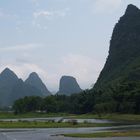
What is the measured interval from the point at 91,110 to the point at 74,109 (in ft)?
26.2

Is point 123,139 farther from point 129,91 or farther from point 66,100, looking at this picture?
point 66,100

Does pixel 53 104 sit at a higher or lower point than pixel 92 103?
higher

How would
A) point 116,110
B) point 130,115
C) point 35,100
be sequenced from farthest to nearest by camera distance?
point 35,100 → point 116,110 → point 130,115

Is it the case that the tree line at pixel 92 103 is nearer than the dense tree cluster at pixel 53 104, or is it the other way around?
the tree line at pixel 92 103

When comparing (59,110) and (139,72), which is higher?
(139,72)

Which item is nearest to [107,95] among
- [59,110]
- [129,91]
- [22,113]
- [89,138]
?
[129,91]

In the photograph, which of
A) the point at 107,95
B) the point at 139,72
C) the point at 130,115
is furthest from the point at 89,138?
the point at 139,72

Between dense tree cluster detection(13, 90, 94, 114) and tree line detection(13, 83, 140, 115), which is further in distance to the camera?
dense tree cluster detection(13, 90, 94, 114)

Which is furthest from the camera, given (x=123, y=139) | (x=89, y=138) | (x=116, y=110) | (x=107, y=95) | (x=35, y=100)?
(x=35, y=100)

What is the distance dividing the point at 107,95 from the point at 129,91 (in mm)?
11098

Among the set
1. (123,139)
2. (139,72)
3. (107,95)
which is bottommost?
Result: (123,139)

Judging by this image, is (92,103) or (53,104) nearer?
(92,103)

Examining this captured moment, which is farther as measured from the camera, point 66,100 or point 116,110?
point 66,100

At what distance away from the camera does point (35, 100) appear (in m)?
160
